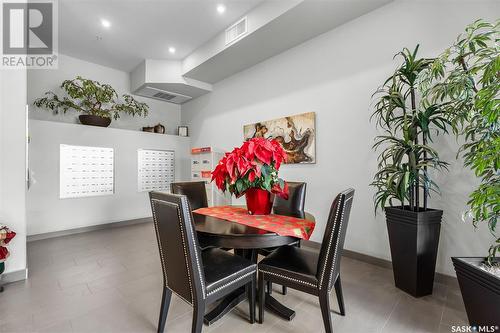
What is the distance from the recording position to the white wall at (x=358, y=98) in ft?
7.68

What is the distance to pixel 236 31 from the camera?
354cm

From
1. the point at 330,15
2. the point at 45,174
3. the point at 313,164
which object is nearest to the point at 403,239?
the point at 313,164

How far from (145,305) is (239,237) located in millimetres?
1218

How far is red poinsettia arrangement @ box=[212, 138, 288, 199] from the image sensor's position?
1823 mm

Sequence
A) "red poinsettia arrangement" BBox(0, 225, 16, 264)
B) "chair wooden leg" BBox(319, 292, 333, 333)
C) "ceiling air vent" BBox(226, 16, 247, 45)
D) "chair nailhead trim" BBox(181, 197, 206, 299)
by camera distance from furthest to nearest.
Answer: "ceiling air vent" BBox(226, 16, 247, 45)
"red poinsettia arrangement" BBox(0, 225, 16, 264)
"chair wooden leg" BBox(319, 292, 333, 333)
"chair nailhead trim" BBox(181, 197, 206, 299)

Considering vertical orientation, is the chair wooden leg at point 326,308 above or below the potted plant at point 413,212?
below

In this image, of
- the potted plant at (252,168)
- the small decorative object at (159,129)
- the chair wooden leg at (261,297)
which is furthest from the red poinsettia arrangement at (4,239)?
the small decorative object at (159,129)

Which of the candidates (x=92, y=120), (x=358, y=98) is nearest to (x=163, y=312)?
(x=358, y=98)

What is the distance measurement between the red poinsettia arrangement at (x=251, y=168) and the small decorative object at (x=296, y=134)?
176 cm

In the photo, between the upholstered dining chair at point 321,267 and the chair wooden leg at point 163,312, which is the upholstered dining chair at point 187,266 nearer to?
the chair wooden leg at point 163,312

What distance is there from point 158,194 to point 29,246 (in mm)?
3641

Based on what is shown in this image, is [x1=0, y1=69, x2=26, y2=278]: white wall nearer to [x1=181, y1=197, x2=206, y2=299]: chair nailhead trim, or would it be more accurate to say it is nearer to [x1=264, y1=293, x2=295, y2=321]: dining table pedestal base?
[x1=181, y1=197, x2=206, y2=299]: chair nailhead trim

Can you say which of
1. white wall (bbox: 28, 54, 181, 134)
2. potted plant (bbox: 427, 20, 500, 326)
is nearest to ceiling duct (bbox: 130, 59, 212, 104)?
white wall (bbox: 28, 54, 181, 134)

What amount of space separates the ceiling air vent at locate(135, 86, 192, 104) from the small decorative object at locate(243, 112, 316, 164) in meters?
2.56
